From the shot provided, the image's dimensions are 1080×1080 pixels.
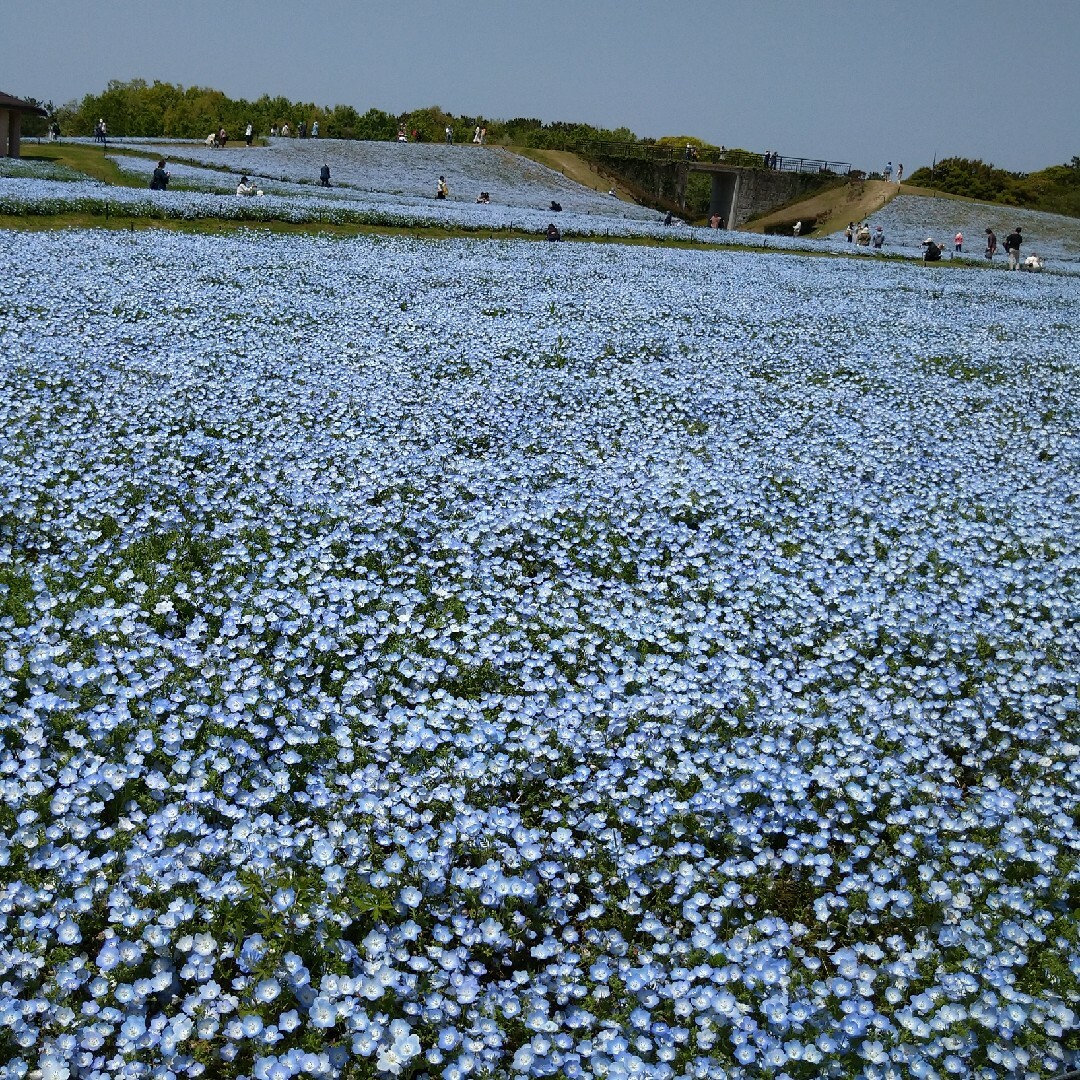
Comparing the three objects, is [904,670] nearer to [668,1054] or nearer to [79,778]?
[668,1054]

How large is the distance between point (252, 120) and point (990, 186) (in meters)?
57.9

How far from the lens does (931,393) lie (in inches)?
482

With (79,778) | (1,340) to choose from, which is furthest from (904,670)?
(1,340)

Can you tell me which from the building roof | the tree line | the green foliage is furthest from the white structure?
the green foliage

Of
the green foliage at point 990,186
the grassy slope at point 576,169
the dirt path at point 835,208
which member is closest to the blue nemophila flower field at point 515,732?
the dirt path at point 835,208

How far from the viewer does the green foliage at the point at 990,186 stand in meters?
60.0

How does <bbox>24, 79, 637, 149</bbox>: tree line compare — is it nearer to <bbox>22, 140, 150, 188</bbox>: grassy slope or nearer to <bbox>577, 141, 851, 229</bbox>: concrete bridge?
<bbox>577, 141, 851, 229</bbox>: concrete bridge

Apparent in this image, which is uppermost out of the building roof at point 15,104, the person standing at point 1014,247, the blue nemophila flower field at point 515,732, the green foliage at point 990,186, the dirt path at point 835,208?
the green foliage at point 990,186

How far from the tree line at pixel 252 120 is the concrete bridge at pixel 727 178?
569 cm

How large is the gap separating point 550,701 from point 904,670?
2254mm

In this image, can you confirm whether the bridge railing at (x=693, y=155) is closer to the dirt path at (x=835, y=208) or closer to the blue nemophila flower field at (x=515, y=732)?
the dirt path at (x=835, y=208)

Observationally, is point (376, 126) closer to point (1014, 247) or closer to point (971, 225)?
point (971, 225)

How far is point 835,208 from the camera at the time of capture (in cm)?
5219

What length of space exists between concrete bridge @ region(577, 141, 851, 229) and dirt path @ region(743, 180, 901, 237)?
95 centimetres
